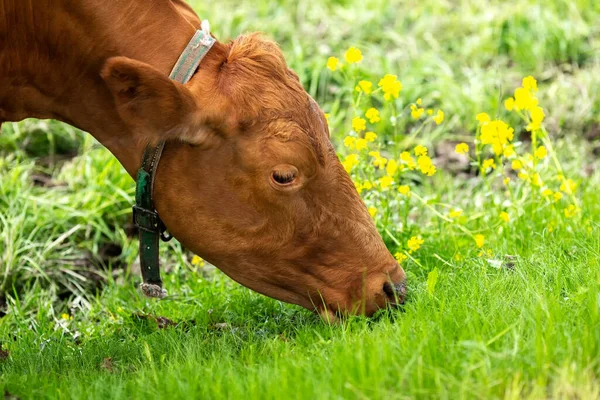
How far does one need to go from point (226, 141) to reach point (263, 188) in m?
0.25

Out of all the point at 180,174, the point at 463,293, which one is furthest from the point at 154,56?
the point at 463,293

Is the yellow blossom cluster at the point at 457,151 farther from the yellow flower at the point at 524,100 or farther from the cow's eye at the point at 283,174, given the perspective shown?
the cow's eye at the point at 283,174

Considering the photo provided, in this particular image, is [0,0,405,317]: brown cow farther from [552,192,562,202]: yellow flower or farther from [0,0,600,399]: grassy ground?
[552,192,562,202]: yellow flower

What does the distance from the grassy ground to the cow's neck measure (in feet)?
3.30

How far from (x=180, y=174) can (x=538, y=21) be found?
17.8 feet

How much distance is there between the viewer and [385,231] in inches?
209

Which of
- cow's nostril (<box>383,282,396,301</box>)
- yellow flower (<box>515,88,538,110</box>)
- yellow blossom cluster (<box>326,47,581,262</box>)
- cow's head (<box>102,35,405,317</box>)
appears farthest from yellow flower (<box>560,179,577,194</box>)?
cow's nostril (<box>383,282,396,301</box>)

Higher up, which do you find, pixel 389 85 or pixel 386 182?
pixel 389 85

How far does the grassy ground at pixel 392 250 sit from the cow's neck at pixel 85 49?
1.01 meters

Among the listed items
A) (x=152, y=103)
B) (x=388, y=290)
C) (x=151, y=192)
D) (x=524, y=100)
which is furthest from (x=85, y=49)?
(x=524, y=100)

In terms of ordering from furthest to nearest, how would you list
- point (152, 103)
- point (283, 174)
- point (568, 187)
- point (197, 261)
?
point (197, 261) → point (568, 187) → point (283, 174) → point (152, 103)

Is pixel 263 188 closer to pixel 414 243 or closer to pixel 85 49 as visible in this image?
pixel 85 49

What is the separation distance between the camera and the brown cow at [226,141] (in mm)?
4066

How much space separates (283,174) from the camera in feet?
13.3
